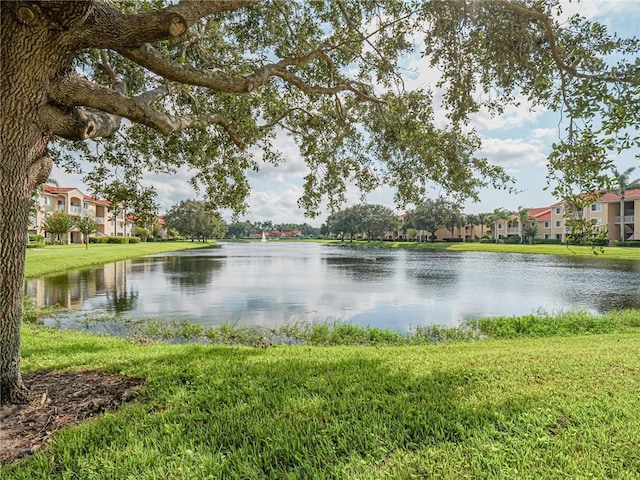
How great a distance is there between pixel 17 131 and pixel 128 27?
53.3 inches

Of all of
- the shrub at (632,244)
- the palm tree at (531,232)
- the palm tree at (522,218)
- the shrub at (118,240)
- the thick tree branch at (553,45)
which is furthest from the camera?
the palm tree at (522,218)

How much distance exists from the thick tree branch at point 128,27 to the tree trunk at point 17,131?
266mm

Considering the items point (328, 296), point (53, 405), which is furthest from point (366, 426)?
point (328, 296)

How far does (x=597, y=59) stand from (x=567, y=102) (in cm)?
67

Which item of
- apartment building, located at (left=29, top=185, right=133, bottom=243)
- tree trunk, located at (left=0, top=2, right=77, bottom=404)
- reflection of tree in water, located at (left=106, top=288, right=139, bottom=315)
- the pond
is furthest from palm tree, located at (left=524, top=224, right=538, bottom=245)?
tree trunk, located at (left=0, top=2, right=77, bottom=404)

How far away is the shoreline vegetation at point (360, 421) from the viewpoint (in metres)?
2.45

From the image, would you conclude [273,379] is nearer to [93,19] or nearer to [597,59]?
[93,19]

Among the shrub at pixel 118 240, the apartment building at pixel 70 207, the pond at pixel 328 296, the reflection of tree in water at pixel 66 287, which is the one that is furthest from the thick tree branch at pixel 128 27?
the shrub at pixel 118 240

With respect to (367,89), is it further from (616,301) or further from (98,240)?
(98,240)

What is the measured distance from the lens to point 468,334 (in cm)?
981

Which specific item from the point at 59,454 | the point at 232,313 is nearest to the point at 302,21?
the point at 59,454

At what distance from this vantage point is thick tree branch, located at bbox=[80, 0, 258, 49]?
10.4 feet

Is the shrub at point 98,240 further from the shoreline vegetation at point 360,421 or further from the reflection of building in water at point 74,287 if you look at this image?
the shoreline vegetation at point 360,421

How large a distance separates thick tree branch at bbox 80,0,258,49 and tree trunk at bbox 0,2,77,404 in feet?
0.87
